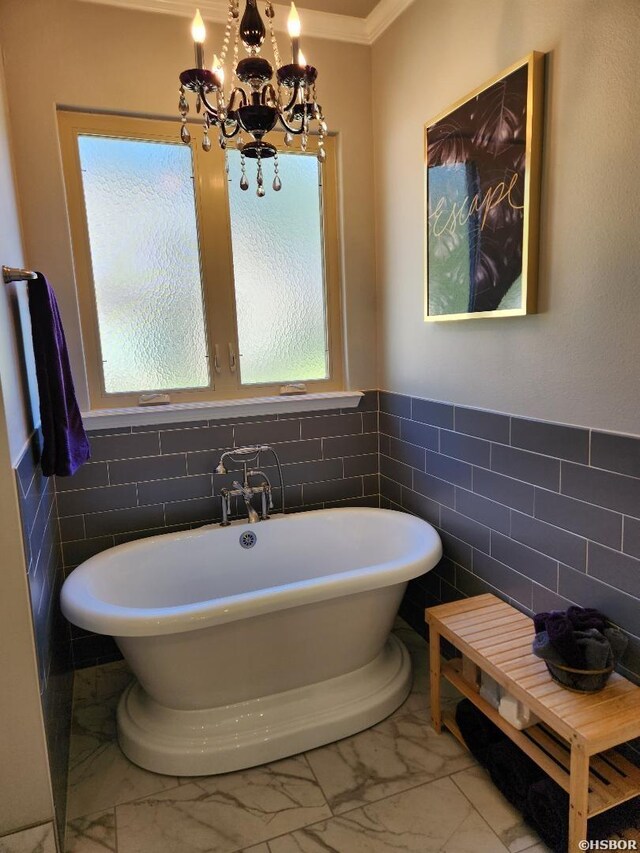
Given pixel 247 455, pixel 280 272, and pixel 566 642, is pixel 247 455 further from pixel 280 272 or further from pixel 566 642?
pixel 566 642

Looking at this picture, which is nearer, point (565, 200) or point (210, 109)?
point (210, 109)

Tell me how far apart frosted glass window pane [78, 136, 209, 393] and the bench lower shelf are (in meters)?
1.92

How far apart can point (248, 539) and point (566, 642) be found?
1440 mm

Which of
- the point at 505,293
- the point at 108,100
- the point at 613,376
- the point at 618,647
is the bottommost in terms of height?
the point at 618,647

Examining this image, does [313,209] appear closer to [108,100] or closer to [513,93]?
[108,100]

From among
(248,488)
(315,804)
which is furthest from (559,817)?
(248,488)

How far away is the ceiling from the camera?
230 cm

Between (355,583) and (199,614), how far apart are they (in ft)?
1.79

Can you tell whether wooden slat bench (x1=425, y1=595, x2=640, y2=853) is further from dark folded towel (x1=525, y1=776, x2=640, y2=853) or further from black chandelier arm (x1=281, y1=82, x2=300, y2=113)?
black chandelier arm (x1=281, y1=82, x2=300, y2=113)

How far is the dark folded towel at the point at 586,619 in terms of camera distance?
Result: 58.6 inches

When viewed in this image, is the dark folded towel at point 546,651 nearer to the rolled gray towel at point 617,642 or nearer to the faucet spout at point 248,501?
the rolled gray towel at point 617,642

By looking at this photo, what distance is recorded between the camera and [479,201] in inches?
74.5

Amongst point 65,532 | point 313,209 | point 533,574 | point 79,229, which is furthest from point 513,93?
point 65,532

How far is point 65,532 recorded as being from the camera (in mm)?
2342
